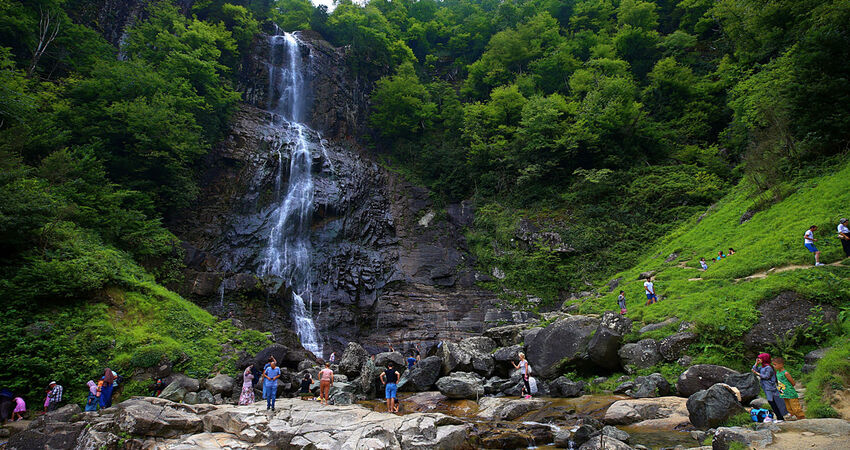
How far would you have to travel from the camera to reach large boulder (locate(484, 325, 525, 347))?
15.0 meters

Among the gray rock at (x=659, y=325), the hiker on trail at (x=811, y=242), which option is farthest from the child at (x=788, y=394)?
the hiker on trail at (x=811, y=242)

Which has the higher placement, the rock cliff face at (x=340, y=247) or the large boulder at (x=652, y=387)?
the rock cliff face at (x=340, y=247)

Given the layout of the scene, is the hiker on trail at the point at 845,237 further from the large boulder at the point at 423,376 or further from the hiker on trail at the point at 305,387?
the hiker on trail at the point at 305,387

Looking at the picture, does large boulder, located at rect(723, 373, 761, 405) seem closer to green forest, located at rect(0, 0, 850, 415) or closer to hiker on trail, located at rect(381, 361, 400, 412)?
green forest, located at rect(0, 0, 850, 415)

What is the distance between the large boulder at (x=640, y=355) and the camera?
957 centimetres

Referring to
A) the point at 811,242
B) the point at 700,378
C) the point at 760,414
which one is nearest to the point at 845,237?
the point at 811,242

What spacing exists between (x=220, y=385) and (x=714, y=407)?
13.7 meters

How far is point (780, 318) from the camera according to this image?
7945 mm

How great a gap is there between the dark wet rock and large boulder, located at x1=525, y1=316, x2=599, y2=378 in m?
→ 3.92

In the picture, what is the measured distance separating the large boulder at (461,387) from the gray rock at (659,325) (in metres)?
5.16

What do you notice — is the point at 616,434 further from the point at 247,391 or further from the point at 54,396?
the point at 54,396

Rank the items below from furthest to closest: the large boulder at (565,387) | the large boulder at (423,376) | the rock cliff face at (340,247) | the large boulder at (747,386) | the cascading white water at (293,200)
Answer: the cascading white water at (293,200)
the rock cliff face at (340,247)
the large boulder at (423,376)
the large boulder at (565,387)
the large boulder at (747,386)

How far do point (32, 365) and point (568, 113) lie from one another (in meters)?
30.9

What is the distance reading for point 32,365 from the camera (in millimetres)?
10539
